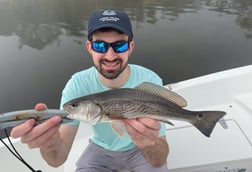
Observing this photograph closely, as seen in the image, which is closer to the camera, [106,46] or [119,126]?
[119,126]

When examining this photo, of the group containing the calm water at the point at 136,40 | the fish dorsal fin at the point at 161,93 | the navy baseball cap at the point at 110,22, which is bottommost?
the calm water at the point at 136,40

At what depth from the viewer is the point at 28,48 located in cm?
964

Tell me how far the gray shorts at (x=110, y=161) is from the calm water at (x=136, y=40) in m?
4.33

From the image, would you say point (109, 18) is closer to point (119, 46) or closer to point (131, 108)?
point (119, 46)

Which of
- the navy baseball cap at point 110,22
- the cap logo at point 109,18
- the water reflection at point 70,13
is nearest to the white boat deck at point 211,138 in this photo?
the navy baseball cap at point 110,22

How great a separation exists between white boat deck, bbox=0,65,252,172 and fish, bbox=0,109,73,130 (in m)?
1.15

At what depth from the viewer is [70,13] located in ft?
43.2

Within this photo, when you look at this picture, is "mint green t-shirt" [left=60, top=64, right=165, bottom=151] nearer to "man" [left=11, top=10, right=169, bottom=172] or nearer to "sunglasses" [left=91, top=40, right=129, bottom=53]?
"man" [left=11, top=10, right=169, bottom=172]

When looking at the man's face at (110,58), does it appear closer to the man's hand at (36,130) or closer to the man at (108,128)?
the man at (108,128)

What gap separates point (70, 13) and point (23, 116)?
39.9 feet

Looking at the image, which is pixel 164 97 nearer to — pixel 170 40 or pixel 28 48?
pixel 170 40

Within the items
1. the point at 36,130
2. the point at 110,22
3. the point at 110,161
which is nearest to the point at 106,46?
the point at 110,22

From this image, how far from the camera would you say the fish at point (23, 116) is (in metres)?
1.55

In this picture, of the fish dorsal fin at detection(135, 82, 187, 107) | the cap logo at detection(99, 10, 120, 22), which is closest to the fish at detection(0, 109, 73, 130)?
the fish dorsal fin at detection(135, 82, 187, 107)
